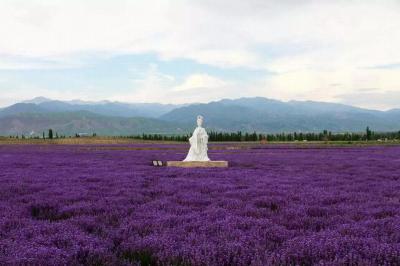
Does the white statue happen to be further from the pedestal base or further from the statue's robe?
the pedestal base

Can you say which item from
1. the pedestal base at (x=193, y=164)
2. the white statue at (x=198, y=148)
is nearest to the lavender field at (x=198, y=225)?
the pedestal base at (x=193, y=164)

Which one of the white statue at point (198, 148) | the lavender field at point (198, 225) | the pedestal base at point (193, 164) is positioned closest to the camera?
the lavender field at point (198, 225)

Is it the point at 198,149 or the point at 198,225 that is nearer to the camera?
the point at 198,225

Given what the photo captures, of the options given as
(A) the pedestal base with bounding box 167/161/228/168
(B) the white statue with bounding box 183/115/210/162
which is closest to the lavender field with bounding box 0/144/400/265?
(A) the pedestal base with bounding box 167/161/228/168

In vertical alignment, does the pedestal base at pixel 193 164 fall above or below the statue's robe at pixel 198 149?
below

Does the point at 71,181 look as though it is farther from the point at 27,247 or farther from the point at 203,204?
the point at 27,247

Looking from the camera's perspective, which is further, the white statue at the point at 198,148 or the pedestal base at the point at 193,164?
the white statue at the point at 198,148

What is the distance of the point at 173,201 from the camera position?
11625 millimetres

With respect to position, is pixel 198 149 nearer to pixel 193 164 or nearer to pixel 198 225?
pixel 193 164

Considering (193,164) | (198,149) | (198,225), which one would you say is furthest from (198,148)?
(198,225)

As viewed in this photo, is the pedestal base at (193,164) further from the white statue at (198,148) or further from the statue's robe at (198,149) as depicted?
the statue's robe at (198,149)

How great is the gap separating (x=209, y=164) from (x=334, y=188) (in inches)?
477

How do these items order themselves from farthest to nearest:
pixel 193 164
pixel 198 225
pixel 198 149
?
pixel 198 149, pixel 193 164, pixel 198 225

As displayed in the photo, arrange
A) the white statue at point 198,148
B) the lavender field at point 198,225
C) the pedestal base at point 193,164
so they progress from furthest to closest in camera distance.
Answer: the white statue at point 198,148
the pedestal base at point 193,164
the lavender field at point 198,225
